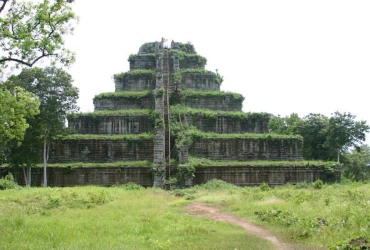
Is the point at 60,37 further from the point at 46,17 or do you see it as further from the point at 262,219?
the point at 262,219

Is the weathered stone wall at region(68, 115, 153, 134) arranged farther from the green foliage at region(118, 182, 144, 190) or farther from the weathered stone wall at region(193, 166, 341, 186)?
the weathered stone wall at region(193, 166, 341, 186)

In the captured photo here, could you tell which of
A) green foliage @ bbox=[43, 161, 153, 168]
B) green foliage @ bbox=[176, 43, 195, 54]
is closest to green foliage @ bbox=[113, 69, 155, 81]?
green foliage @ bbox=[176, 43, 195, 54]

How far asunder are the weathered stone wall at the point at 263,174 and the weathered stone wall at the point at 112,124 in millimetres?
6056

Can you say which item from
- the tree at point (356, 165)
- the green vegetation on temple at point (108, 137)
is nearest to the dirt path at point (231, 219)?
the green vegetation on temple at point (108, 137)

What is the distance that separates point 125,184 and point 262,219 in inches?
531

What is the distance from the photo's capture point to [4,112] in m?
13.7

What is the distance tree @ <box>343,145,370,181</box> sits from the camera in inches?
1753

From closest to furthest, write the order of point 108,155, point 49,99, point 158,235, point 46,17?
point 158,235, point 46,17, point 49,99, point 108,155

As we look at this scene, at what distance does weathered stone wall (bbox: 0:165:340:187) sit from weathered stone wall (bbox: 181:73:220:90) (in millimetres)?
9434

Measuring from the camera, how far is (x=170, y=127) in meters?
28.2

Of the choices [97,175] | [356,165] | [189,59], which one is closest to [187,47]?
[189,59]

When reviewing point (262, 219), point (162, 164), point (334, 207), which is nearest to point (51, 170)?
point (162, 164)

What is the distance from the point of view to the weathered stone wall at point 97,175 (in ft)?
83.6

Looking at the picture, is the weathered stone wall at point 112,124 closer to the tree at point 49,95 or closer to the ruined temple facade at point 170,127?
the ruined temple facade at point 170,127
